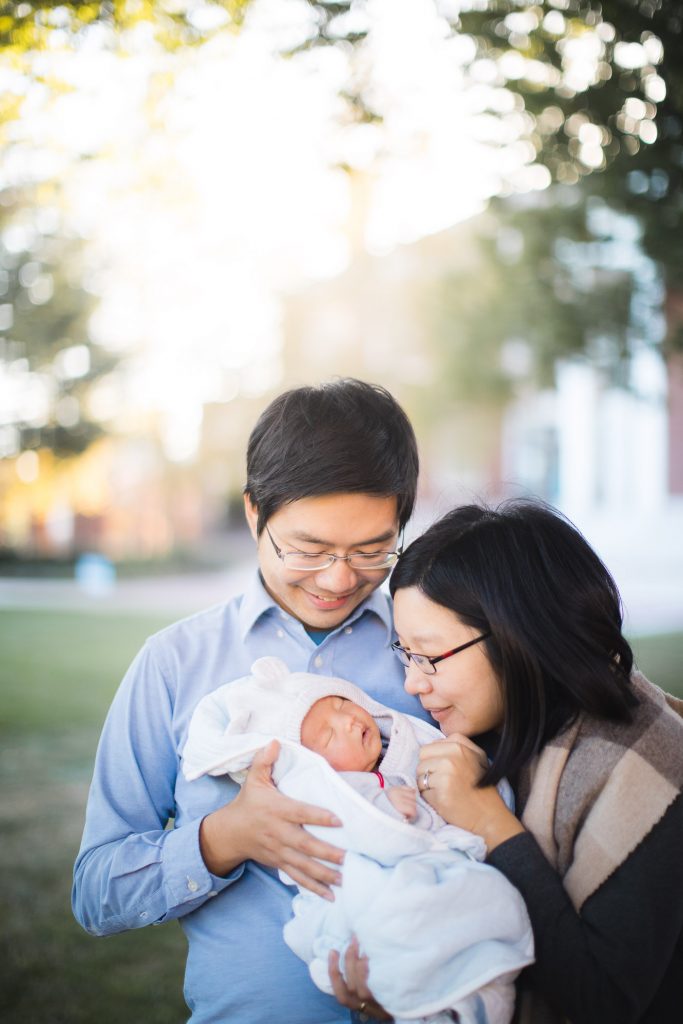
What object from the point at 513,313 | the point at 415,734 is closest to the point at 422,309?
the point at 513,313

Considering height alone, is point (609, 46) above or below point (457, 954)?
above

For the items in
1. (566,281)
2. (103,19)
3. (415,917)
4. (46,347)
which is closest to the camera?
(415,917)

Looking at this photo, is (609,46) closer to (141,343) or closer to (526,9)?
(526,9)

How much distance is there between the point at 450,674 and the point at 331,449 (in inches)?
26.0

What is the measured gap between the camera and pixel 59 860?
18.1ft

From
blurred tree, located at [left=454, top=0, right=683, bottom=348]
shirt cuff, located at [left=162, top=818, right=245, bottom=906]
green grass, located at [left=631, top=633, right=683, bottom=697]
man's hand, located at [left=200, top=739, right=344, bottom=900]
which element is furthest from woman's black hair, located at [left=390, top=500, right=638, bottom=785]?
green grass, located at [left=631, top=633, right=683, bottom=697]

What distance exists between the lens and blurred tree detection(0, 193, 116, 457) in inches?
795

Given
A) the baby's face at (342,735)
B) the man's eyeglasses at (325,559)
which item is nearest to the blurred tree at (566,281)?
the man's eyeglasses at (325,559)

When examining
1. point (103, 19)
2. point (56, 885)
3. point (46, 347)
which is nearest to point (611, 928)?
point (103, 19)

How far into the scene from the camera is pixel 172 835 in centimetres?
223

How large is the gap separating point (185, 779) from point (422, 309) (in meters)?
10.1

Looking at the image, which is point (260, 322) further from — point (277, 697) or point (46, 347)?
point (277, 697)

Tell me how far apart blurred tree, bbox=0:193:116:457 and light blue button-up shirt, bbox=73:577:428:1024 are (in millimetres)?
18545

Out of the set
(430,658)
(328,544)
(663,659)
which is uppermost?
(328,544)
